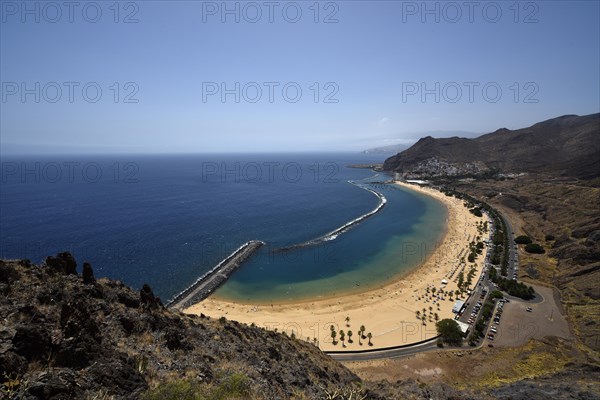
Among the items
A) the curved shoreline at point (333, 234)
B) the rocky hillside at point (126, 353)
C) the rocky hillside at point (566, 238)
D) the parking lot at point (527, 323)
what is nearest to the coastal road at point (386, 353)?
the parking lot at point (527, 323)

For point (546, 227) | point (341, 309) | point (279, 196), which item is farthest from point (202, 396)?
point (279, 196)

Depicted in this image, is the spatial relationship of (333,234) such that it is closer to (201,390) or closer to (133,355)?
(133,355)

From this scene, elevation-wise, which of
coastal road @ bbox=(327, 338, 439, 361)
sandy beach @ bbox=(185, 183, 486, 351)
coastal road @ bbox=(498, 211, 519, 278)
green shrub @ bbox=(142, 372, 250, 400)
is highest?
green shrub @ bbox=(142, 372, 250, 400)

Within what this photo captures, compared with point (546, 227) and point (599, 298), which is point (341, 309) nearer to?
point (599, 298)

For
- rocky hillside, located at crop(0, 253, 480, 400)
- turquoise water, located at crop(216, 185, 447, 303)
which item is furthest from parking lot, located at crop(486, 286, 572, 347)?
rocky hillside, located at crop(0, 253, 480, 400)

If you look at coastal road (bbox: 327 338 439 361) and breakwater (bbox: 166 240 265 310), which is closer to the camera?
coastal road (bbox: 327 338 439 361)

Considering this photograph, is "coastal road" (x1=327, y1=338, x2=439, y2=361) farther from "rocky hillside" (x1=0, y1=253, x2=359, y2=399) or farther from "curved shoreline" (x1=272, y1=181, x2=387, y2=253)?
"curved shoreline" (x1=272, y1=181, x2=387, y2=253)

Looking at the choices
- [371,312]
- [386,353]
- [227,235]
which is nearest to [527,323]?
[371,312]
